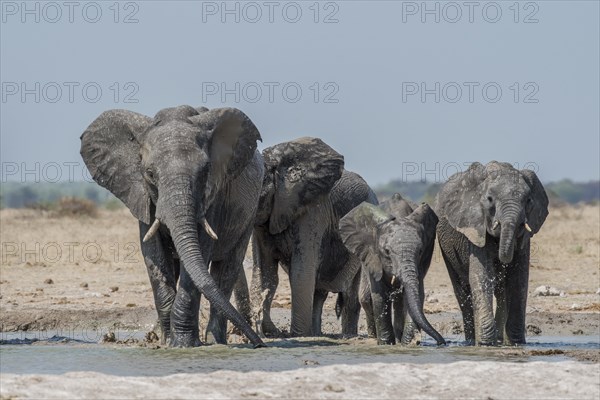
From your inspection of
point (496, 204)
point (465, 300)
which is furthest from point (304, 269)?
point (496, 204)

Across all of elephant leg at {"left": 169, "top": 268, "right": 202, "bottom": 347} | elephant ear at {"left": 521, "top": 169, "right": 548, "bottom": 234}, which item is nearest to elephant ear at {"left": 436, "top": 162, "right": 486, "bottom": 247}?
elephant ear at {"left": 521, "top": 169, "right": 548, "bottom": 234}

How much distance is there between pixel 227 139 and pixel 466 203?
283cm

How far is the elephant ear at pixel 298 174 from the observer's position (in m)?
16.1

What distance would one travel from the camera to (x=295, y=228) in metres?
16.2

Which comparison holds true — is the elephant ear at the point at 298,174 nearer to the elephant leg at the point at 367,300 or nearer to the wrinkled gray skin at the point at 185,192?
the elephant leg at the point at 367,300

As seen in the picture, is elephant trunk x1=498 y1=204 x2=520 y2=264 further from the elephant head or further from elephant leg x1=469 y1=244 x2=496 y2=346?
elephant leg x1=469 y1=244 x2=496 y2=346

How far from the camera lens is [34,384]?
9.17m

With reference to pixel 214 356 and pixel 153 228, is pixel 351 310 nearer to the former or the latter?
pixel 214 356

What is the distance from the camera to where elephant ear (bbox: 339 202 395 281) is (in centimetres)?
1429

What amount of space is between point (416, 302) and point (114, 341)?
9.88ft

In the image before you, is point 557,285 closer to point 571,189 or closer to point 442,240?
point 442,240

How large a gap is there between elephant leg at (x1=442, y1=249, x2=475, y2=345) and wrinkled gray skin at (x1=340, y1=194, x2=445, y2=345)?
0.94 meters

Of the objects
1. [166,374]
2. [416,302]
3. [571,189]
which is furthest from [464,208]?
[571,189]

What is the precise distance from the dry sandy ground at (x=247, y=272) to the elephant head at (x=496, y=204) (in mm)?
1492
